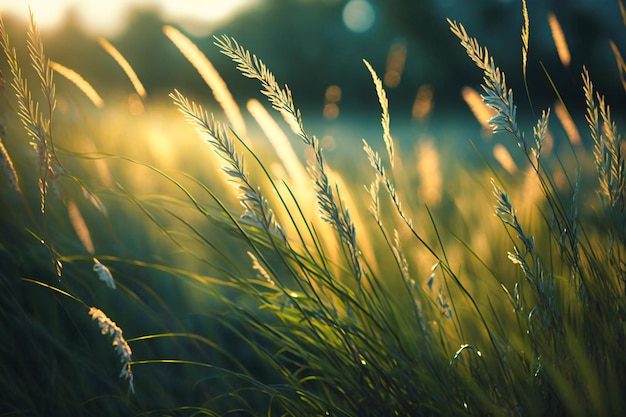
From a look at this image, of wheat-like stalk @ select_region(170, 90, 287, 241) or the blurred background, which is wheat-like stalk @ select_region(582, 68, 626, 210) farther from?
the blurred background

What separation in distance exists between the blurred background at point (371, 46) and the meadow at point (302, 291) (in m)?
10.3

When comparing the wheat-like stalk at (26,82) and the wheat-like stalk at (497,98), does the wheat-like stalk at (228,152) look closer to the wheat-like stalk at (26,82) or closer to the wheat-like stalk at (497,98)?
the wheat-like stalk at (26,82)

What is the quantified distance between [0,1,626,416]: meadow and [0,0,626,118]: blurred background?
10279 mm

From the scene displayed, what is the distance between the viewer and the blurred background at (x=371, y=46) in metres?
11.6

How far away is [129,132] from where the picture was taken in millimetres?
2854

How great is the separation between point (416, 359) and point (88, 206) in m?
1.32

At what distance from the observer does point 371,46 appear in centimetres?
1367

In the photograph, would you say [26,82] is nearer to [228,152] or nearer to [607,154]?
[228,152]

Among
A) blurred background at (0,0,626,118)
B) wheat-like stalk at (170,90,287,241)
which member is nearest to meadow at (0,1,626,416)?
wheat-like stalk at (170,90,287,241)

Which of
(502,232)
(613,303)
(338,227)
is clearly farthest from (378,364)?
(502,232)

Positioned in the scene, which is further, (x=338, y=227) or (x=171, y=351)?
(x=171, y=351)

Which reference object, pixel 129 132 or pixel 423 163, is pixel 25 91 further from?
pixel 129 132

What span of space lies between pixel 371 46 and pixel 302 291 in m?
13.2

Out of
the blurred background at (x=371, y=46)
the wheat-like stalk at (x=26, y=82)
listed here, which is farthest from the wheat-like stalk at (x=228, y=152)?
the blurred background at (x=371, y=46)
